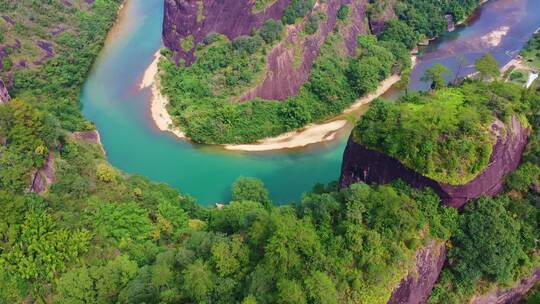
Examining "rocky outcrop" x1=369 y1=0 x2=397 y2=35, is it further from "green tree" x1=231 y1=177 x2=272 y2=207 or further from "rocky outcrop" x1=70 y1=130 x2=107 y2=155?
"rocky outcrop" x1=70 y1=130 x2=107 y2=155

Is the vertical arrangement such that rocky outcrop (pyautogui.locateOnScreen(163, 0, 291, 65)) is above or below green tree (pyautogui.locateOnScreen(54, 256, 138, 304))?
above

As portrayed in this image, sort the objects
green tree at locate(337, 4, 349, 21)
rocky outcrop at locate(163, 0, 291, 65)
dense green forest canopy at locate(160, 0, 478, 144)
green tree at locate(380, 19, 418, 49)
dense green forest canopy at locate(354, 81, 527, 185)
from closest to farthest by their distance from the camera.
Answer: dense green forest canopy at locate(354, 81, 527, 185) < dense green forest canopy at locate(160, 0, 478, 144) < rocky outcrop at locate(163, 0, 291, 65) < green tree at locate(337, 4, 349, 21) < green tree at locate(380, 19, 418, 49)

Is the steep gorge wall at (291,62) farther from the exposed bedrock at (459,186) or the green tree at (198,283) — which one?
the green tree at (198,283)

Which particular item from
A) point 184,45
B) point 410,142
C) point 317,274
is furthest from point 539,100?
point 184,45

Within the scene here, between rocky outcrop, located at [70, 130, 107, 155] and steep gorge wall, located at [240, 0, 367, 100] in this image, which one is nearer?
rocky outcrop, located at [70, 130, 107, 155]

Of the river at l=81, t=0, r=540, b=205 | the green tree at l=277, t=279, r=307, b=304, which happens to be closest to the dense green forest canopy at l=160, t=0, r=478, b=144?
the river at l=81, t=0, r=540, b=205

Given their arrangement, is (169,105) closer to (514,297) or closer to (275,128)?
(275,128)

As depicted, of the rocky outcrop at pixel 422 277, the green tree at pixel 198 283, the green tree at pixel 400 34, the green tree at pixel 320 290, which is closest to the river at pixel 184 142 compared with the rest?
the green tree at pixel 400 34
